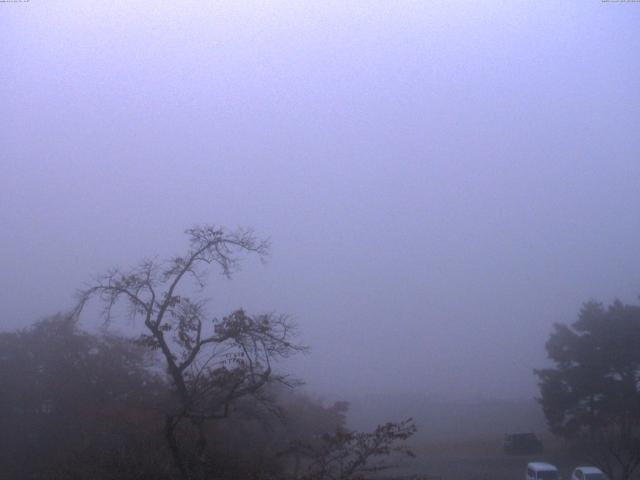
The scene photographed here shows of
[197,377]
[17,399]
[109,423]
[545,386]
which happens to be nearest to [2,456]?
[17,399]

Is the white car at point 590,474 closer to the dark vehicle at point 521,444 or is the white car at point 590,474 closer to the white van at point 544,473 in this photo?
the white van at point 544,473

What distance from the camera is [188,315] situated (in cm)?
1011

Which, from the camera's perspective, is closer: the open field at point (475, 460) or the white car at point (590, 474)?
the white car at point (590, 474)

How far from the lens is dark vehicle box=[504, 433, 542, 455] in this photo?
26312 mm

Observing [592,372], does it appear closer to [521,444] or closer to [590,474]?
[521,444]

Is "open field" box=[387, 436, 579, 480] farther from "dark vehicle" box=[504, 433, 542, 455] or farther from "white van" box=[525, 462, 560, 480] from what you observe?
"white van" box=[525, 462, 560, 480]

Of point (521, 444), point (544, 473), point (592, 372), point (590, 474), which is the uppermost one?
point (592, 372)

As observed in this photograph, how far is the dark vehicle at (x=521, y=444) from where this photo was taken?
2631 centimetres

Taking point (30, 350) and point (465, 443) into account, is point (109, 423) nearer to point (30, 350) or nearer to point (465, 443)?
point (30, 350)

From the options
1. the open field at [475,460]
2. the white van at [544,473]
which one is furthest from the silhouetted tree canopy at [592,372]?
the white van at [544,473]

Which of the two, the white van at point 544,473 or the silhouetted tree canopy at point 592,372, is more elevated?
the silhouetted tree canopy at point 592,372

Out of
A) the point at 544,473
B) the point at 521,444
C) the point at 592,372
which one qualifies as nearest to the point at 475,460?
the point at 544,473

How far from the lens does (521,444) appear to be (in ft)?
88.2

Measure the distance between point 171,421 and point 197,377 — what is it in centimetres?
100
